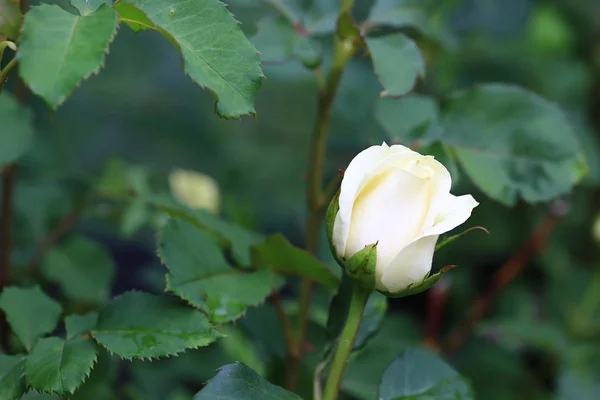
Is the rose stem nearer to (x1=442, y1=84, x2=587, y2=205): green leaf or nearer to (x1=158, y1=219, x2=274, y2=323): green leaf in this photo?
(x1=442, y1=84, x2=587, y2=205): green leaf

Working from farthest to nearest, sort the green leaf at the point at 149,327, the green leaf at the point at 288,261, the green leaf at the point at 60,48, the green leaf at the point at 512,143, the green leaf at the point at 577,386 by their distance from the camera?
the green leaf at the point at 577,386 → the green leaf at the point at 512,143 → the green leaf at the point at 288,261 → the green leaf at the point at 149,327 → the green leaf at the point at 60,48

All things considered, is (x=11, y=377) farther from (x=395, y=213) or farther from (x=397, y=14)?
(x=397, y=14)

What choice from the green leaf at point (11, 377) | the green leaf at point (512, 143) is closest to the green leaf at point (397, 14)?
the green leaf at point (512, 143)

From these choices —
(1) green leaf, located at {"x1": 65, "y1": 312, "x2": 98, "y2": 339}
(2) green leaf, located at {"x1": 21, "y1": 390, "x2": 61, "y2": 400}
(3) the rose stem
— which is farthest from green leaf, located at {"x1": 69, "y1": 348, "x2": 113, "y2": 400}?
(3) the rose stem

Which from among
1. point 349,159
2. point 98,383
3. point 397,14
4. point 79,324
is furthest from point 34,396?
point 349,159

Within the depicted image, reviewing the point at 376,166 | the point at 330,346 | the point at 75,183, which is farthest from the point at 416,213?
the point at 75,183

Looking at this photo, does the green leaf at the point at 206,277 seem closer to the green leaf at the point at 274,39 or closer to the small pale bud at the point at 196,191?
the green leaf at the point at 274,39

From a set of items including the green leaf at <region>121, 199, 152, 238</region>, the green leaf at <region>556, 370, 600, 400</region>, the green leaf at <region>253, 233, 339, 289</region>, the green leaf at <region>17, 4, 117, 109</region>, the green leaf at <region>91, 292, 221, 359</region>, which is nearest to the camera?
the green leaf at <region>17, 4, 117, 109</region>
